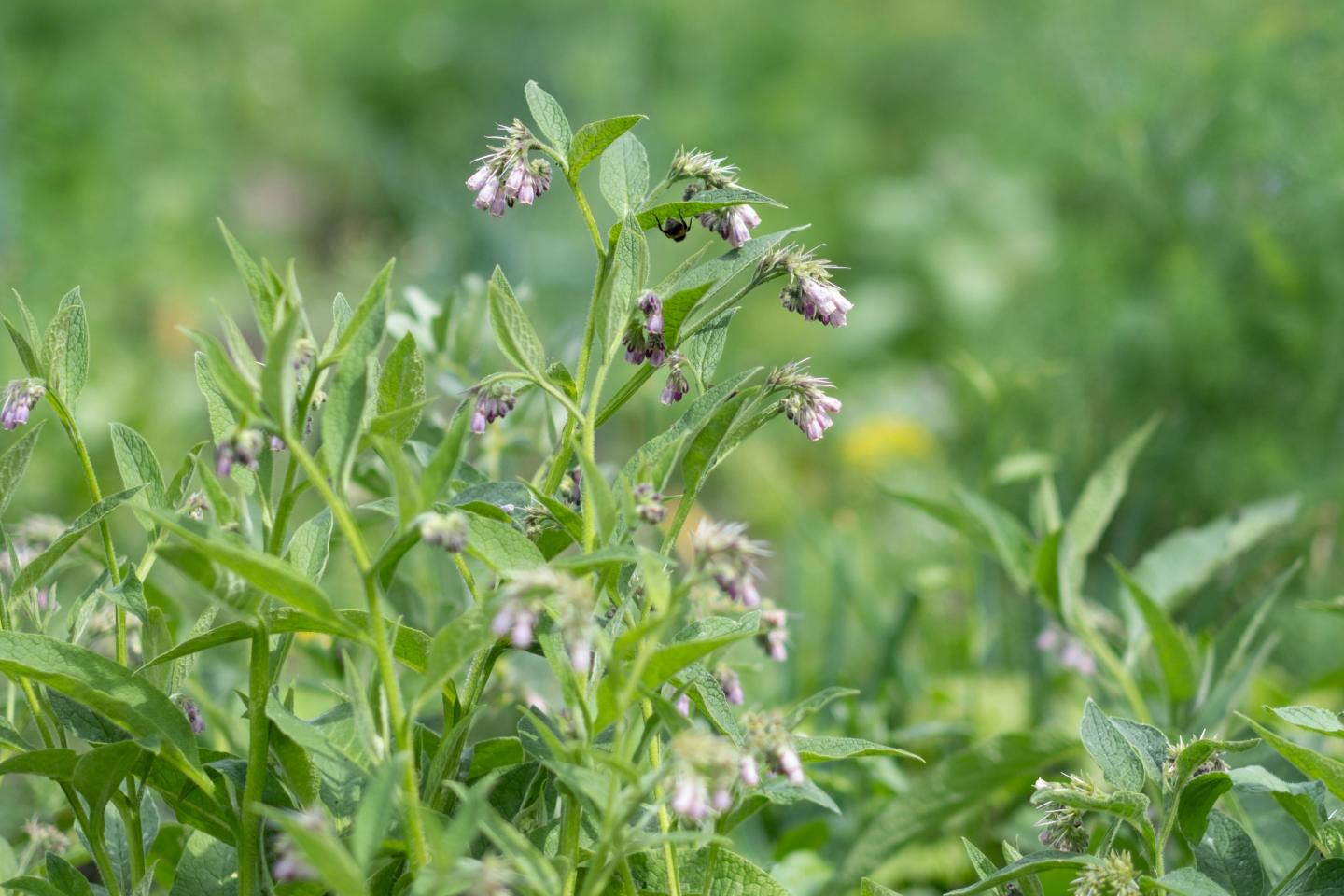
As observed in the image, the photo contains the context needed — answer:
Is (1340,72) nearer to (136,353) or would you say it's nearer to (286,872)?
(286,872)

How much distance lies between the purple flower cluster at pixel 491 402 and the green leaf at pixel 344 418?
0.40 ft

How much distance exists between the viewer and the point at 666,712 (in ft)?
3.06

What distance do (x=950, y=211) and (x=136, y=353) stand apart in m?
2.95

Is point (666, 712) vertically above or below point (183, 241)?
above

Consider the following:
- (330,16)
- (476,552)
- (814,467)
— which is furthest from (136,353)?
(476,552)

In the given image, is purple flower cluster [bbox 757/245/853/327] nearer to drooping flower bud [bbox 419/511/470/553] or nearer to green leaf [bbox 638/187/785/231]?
green leaf [bbox 638/187/785/231]

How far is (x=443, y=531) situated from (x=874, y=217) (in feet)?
14.8

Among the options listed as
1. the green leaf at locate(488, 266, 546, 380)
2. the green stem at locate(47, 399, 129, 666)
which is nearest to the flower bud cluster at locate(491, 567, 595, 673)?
the green leaf at locate(488, 266, 546, 380)

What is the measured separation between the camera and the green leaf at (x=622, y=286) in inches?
40.1

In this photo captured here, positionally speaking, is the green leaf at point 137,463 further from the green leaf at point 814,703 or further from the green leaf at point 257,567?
→ the green leaf at point 814,703

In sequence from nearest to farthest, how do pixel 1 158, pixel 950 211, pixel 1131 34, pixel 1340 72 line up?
1. pixel 1340 72
2. pixel 1131 34
3. pixel 1 158
4. pixel 950 211

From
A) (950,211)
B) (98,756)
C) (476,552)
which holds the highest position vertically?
(476,552)

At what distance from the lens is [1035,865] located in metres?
0.98

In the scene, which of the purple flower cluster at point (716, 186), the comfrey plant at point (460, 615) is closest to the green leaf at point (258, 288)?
the comfrey plant at point (460, 615)
